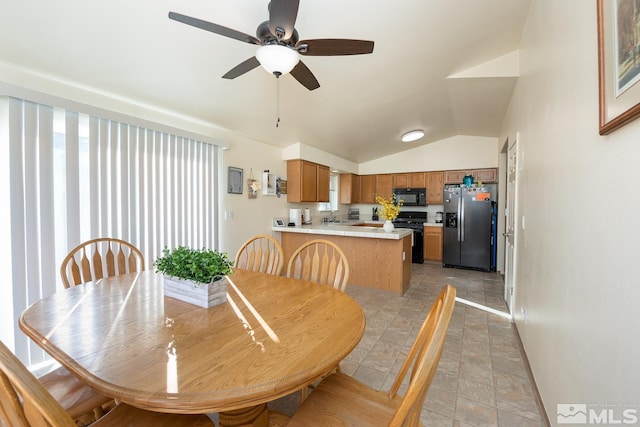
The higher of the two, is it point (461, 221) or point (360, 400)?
point (461, 221)

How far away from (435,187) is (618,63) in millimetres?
5348

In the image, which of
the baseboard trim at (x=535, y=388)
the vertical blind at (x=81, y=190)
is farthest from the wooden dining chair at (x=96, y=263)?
the baseboard trim at (x=535, y=388)

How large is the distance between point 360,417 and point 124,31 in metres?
2.59

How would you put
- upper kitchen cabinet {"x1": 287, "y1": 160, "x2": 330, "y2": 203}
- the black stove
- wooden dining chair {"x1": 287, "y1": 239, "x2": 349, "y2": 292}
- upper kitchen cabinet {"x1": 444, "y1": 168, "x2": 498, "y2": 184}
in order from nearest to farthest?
wooden dining chair {"x1": 287, "y1": 239, "x2": 349, "y2": 292} < upper kitchen cabinet {"x1": 287, "y1": 160, "x2": 330, "y2": 203} < upper kitchen cabinet {"x1": 444, "y1": 168, "x2": 498, "y2": 184} < the black stove

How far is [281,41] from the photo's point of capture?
160 centimetres

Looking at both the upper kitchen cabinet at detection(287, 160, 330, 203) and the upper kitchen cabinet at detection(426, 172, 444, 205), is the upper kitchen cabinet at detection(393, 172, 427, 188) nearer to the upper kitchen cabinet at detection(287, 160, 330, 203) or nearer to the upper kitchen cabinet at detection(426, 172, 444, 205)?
the upper kitchen cabinet at detection(426, 172, 444, 205)

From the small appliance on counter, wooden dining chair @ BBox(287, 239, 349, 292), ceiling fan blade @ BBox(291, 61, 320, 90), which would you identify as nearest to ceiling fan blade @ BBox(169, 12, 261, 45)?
ceiling fan blade @ BBox(291, 61, 320, 90)

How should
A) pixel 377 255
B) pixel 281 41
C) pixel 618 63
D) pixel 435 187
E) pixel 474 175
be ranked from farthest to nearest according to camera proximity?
pixel 435 187, pixel 474 175, pixel 377 255, pixel 281 41, pixel 618 63

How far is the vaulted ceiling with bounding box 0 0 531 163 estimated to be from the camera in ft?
5.82

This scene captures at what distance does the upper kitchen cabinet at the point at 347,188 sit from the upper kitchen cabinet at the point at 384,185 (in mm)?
550

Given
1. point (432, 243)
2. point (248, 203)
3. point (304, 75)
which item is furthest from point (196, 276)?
point (432, 243)

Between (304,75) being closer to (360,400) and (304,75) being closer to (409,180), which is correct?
(360,400)

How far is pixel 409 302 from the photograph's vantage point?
346cm

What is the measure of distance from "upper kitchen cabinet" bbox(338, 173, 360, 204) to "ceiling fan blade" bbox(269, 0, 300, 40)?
16.6 feet
